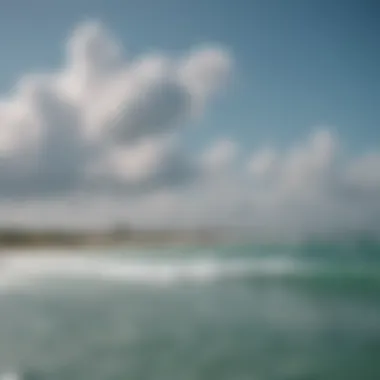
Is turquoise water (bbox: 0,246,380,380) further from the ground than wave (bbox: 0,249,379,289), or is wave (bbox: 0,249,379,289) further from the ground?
wave (bbox: 0,249,379,289)

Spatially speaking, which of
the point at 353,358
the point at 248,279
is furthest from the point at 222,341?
the point at 248,279

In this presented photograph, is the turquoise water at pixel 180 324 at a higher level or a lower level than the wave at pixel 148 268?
lower

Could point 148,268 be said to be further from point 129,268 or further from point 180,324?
→ point 180,324

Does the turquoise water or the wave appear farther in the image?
the wave

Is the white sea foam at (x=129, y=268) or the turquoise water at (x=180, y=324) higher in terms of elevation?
the white sea foam at (x=129, y=268)

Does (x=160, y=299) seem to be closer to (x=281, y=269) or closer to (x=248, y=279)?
(x=248, y=279)

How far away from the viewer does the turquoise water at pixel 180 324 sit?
Result: 3.78 meters

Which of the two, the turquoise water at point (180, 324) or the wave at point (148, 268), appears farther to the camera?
the wave at point (148, 268)

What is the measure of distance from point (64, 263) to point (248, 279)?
9.34 feet

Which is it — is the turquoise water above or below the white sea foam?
below

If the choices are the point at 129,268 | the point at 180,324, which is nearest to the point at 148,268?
the point at 129,268

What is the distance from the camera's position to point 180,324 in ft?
16.0

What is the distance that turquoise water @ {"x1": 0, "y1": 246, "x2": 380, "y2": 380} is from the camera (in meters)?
3.78

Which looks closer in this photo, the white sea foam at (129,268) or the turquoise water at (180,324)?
the turquoise water at (180,324)
